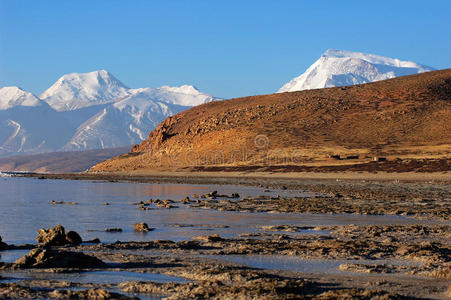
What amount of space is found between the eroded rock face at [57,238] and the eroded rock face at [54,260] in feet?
13.3

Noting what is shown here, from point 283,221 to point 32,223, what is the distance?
38.4 feet

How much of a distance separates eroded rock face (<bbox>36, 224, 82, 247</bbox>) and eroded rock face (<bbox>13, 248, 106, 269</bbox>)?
13.3ft

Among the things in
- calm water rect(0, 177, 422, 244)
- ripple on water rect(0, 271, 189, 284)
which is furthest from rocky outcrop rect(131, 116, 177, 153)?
ripple on water rect(0, 271, 189, 284)

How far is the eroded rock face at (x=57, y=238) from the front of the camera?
69.0ft

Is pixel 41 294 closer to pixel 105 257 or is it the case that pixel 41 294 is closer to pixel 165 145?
pixel 105 257

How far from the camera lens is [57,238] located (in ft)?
69.3

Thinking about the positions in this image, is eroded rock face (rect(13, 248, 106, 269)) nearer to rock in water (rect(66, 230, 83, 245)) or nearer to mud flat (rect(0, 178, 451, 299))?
mud flat (rect(0, 178, 451, 299))

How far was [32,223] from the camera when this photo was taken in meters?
29.8

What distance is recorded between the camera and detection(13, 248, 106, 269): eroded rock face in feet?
53.9

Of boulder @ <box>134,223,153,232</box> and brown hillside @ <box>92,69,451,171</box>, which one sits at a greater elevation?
brown hillside @ <box>92,69,451,171</box>

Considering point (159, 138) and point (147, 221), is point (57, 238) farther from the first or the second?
point (159, 138)

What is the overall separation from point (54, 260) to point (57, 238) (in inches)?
183

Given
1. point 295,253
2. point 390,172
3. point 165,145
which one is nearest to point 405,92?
point 165,145

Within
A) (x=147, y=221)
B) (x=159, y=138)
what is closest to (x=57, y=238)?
(x=147, y=221)
